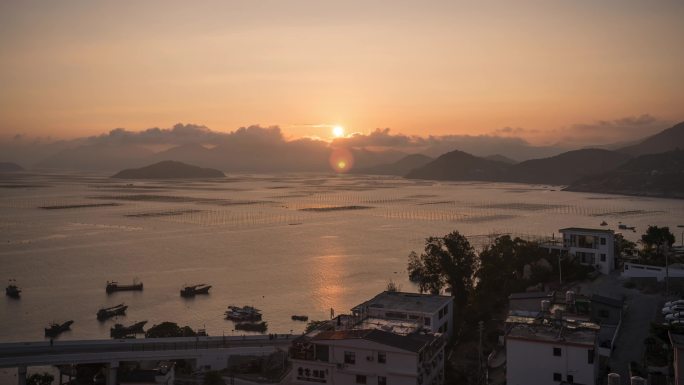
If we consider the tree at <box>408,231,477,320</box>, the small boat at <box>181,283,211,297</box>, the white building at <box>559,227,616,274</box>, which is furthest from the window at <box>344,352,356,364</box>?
the small boat at <box>181,283,211,297</box>

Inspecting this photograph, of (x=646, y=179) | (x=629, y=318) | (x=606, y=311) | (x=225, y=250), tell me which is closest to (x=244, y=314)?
(x=606, y=311)

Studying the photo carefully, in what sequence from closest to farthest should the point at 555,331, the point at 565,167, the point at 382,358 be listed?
the point at 555,331
the point at 382,358
the point at 565,167

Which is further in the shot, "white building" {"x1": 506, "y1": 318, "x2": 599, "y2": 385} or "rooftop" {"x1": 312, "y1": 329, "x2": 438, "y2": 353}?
"rooftop" {"x1": 312, "y1": 329, "x2": 438, "y2": 353}

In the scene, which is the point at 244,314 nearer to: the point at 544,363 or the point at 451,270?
the point at 451,270

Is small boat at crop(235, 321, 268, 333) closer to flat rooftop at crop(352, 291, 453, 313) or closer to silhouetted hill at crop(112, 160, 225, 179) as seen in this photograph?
flat rooftop at crop(352, 291, 453, 313)

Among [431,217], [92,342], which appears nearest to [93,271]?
[92,342]

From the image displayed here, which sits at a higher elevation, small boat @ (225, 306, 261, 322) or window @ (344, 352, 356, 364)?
window @ (344, 352, 356, 364)

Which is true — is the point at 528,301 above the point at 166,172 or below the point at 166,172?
below

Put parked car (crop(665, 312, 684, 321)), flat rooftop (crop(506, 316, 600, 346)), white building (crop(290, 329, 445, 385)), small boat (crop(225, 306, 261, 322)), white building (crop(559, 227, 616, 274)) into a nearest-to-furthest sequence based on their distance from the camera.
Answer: flat rooftop (crop(506, 316, 600, 346)) → white building (crop(290, 329, 445, 385)) → parked car (crop(665, 312, 684, 321)) → white building (crop(559, 227, 616, 274)) → small boat (crop(225, 306, 261, 322))
